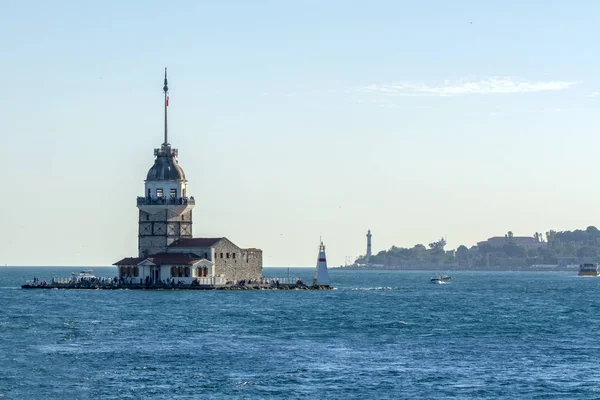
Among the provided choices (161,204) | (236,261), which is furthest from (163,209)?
(236,261)

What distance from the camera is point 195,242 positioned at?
16400 centimetres

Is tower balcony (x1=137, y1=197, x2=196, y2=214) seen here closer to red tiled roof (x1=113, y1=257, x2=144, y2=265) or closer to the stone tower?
the stone tower

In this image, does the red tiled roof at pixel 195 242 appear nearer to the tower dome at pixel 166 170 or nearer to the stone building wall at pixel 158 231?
the stone building wall at pixel 158 231

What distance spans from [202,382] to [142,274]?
323 ft

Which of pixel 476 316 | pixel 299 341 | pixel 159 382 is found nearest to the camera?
pixel 159 382

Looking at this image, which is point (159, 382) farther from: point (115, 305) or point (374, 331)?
point (115, 305)

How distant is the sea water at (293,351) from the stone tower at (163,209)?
32582mm

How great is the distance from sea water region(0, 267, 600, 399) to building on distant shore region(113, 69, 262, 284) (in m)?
28.3

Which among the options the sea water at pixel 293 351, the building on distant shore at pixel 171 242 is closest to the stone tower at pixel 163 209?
the building on distant shore at pixel 171 242

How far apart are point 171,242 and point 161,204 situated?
5.38m

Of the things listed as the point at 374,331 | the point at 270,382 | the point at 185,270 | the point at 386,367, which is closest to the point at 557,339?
the point at 374,331

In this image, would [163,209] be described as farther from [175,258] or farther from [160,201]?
[175,258]

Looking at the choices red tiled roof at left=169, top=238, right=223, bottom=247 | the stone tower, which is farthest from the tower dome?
red tiled roof at left=169, top=238, right=223, bottom=247

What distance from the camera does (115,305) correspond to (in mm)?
128250
